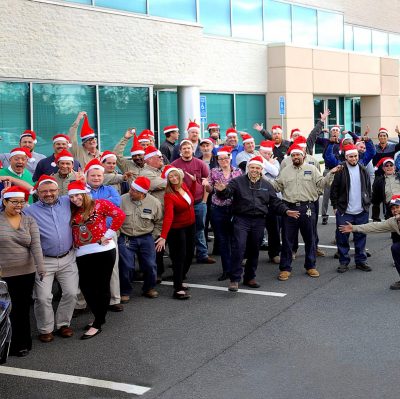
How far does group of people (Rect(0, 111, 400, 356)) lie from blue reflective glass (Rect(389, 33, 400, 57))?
2233 centimetres

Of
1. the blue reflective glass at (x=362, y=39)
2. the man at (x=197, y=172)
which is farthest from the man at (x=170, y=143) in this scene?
the blue reflective glass at (x=362, y=39)

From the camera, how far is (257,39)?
23.1 meters

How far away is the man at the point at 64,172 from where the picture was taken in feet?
28.5

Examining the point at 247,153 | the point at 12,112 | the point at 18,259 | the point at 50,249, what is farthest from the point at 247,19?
the point at 18,259

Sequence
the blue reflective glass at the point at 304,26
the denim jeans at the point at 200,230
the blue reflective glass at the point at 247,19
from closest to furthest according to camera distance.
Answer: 1. the denim jeans at the point at 200,230
2. the blue reflective glass at the point at 247,19
3. the blue reflective glass at the point at 304,26

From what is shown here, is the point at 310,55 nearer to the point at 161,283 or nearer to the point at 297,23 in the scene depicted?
the point at 297,23

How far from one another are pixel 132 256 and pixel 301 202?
2.71 m

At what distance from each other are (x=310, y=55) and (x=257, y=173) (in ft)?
52.2

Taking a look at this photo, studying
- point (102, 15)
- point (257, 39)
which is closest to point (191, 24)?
point (102, 15)

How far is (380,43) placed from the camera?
106 feet

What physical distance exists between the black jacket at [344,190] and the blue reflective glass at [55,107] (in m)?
7.24

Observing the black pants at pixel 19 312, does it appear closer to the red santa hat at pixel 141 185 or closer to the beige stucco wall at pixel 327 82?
the red santa hat at pixel 141 185

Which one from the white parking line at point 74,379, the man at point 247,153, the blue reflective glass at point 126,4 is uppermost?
the blue reflective glass at point 126,4

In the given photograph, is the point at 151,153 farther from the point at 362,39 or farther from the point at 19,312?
the point at 362,39
